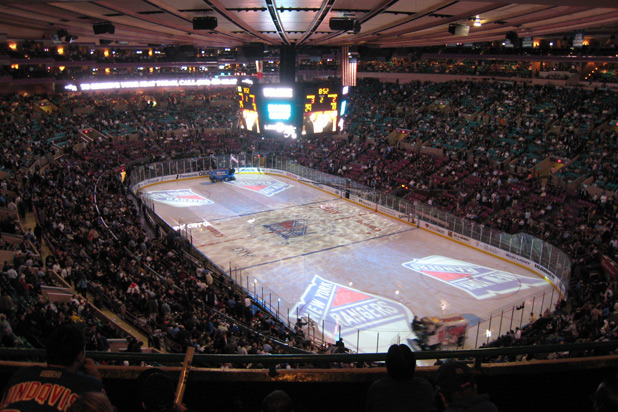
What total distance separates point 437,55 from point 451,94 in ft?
15.2

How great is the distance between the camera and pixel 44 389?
248cm

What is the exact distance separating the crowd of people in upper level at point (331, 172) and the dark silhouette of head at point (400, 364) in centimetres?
909

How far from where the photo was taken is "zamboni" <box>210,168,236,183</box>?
39.8 metres

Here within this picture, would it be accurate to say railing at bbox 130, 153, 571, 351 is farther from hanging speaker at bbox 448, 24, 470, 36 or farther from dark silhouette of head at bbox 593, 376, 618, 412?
dark silhouette of head at bbox 593, 376, 618, 412

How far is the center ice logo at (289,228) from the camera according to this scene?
89.1 feet

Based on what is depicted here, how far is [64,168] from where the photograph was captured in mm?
28047

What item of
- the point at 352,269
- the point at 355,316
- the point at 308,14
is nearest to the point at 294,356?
the point at 308,14

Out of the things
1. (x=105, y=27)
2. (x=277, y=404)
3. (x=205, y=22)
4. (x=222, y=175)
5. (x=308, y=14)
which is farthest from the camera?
(x=222, y=175)

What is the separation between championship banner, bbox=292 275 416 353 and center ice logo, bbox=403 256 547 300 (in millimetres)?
3442

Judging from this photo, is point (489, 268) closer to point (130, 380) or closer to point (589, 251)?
point (589, 251)

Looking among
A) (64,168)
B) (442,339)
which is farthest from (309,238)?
(64,168)

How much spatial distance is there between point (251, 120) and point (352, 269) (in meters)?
9.38

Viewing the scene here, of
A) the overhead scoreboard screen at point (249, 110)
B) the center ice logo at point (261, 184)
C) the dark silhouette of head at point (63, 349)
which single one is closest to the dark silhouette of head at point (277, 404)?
the dark silhouette of head at point (63, 349)

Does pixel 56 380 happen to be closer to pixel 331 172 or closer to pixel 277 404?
pixel 277 404
